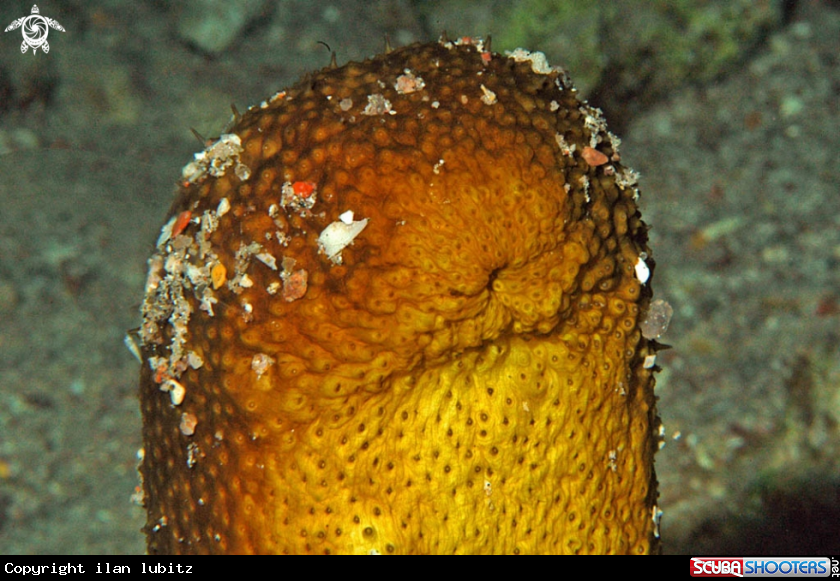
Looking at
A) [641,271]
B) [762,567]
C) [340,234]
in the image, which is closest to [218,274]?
[340,234]

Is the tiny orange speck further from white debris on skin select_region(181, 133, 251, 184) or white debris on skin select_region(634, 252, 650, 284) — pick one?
white debris on skin select_region(634, 252, 650, 284)

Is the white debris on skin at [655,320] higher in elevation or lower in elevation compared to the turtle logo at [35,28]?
lower

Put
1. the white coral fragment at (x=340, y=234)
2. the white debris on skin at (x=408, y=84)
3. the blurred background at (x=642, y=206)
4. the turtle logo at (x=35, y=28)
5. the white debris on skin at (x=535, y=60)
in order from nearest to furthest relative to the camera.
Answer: the white coral fragment at (x=340, y=234) < the white debris on skin at (x=408, y=84) < the white debris on skin at (x=535, y=60) < the blurred background at (x=642, y=206) < the turtle logo at (x=35, y=28)

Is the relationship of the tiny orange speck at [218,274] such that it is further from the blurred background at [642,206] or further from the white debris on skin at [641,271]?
the blurred background at [642,206]

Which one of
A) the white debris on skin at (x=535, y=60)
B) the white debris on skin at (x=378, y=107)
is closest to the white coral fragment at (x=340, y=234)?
the white debris on skin at (x=378, y=107)

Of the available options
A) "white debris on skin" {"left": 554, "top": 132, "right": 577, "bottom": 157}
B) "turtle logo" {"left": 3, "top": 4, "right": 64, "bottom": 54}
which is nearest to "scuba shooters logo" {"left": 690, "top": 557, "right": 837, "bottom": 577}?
"white debris on skin" {"left": 554, "top": 132, "right": 577, "bottom": 157}

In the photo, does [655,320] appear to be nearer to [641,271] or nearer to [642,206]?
[641,271]

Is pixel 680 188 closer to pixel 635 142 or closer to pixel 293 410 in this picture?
pixel 635 142

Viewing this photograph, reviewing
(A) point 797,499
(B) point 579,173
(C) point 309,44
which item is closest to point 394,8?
(C) point 309,44
